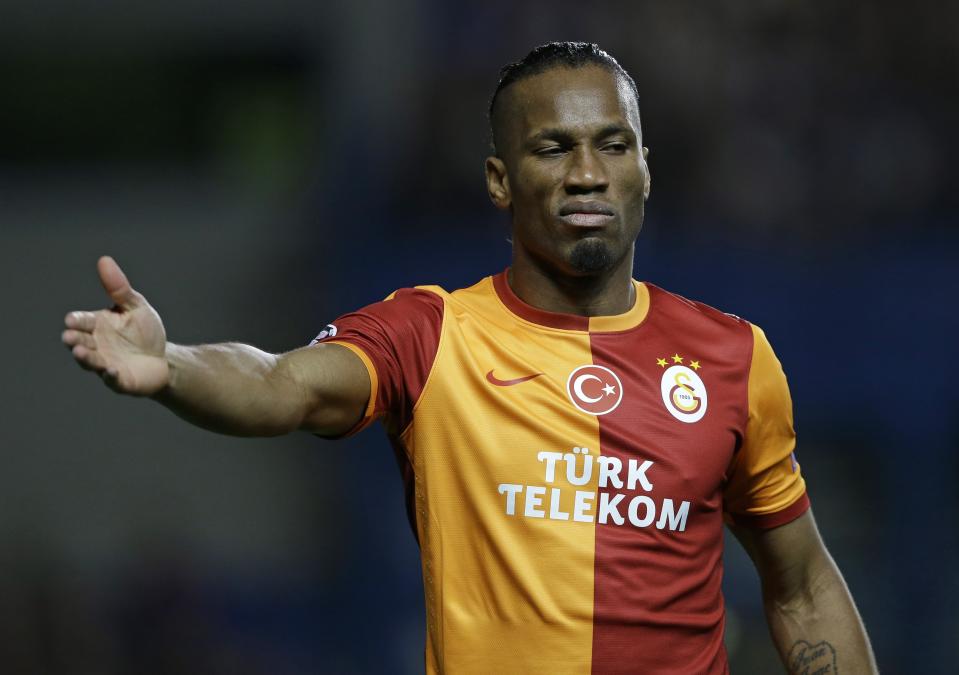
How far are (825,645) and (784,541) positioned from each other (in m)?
0.28

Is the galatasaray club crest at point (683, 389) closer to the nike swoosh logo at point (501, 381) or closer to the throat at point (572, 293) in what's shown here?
the throat at point (572, 293)

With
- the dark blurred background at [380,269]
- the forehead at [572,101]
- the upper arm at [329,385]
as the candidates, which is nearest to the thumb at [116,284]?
the upper arm at [329,385]

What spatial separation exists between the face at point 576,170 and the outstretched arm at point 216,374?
632 mm

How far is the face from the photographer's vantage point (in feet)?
10.9

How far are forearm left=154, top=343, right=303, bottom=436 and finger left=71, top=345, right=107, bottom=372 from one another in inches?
5.6

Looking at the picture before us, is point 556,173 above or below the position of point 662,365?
above

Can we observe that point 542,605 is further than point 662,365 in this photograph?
No

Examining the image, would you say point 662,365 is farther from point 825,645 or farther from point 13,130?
point 13,130

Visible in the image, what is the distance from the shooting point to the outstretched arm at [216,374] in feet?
8.11

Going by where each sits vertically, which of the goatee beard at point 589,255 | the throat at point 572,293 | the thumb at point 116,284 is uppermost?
the goatee beard at point 589,255

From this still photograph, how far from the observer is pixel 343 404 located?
2.99 metres

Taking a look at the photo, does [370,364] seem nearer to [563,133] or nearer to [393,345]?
[393,345]

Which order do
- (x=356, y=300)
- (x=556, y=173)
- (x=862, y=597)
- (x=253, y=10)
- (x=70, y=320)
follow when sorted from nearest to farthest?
1. (x=70, y=320)
2. (x=556, y=173)
3. (x=862, y=597)
4. (x=356, y=300)
5. (x=253, y=10)

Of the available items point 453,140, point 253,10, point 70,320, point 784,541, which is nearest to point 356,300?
point 453,140
